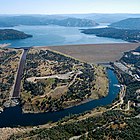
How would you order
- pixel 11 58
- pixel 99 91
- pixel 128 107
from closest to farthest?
pixel 128 107 → pixel 99 91 → pixel 11 58

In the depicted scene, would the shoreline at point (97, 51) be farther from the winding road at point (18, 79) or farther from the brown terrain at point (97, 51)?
the winding road at point (18, 79)

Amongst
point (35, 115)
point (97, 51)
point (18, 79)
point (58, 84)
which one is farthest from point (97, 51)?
point (35, 115)

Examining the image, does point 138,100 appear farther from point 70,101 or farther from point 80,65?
point 80,65

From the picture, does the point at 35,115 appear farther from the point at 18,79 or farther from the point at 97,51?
the point at 97,51

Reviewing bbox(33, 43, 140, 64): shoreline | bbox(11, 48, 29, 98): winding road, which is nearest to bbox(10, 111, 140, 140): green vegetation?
bbox(11, 48, 29, 98): winding road

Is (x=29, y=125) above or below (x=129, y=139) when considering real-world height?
below

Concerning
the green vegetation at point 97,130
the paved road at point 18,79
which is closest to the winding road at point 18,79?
the paved road at point 18,79

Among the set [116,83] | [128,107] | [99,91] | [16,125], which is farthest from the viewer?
[116,83]

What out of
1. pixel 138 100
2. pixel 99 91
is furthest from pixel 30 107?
pixel 138 100
